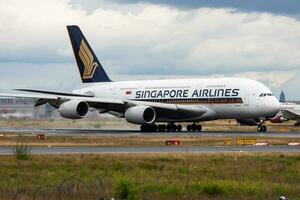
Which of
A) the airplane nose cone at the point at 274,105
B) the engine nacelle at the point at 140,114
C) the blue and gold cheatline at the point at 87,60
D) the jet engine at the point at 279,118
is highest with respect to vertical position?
the blue and gold cheatline at the point at 87,60

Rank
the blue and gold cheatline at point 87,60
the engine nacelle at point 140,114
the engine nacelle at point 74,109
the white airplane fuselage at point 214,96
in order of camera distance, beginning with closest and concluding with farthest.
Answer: the white airplane fuselage at point 214,96 → the engine nacelle at point 74,109 → the engine nacelle at point 140,114 → the blue and gold cheatline at point 87,60

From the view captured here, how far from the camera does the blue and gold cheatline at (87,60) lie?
80.8 meters

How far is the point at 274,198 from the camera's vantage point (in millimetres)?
21859

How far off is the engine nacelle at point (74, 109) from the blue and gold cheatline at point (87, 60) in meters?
10.5

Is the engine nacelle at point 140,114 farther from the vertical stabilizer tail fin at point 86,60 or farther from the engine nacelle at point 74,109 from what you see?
the vertical stabilizer tail fin at point 86,60

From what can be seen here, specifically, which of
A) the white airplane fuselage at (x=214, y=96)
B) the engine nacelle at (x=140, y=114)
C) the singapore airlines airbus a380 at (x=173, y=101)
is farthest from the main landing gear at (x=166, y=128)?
the engine nacelle at (x=140, y=114)

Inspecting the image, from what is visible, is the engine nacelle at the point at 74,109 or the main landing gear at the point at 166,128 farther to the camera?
the main landing gear at the point at 166,128

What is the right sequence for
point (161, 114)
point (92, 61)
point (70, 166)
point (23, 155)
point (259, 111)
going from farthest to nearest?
point (92, 61)
point (161, 114)
point (259, 111)
point (23, 155)
point (70, 166)

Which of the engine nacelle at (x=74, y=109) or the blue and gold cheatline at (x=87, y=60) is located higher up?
the blue and gold cheatline at (x=87, y=60)

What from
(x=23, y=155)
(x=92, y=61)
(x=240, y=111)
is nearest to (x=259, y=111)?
(x=240, y=111)

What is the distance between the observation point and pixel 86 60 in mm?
80938

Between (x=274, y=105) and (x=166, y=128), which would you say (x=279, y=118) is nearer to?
(x=166, y=128)

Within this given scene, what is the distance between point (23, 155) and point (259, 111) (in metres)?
37.5

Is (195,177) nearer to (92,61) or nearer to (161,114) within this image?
(161,114)
